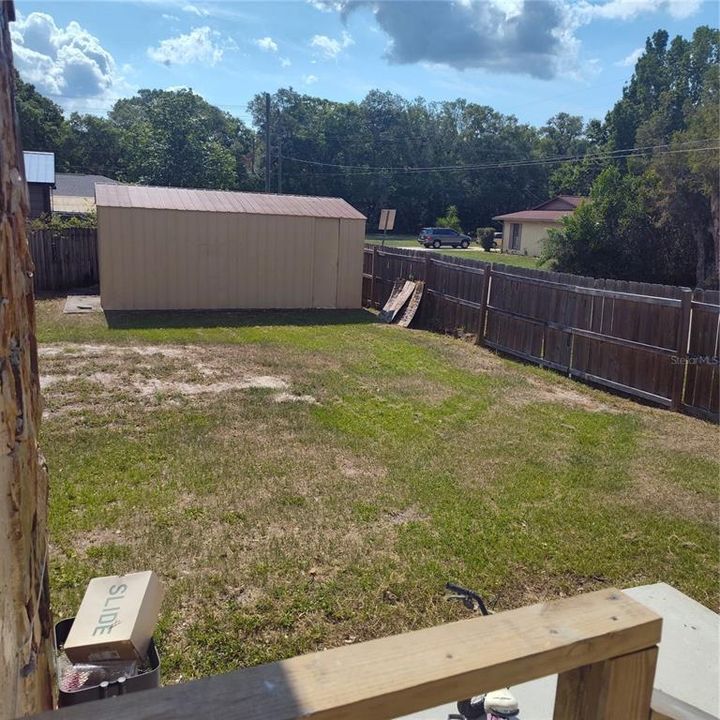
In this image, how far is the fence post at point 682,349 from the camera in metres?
7.04

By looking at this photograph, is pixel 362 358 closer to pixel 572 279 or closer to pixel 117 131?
pixel 572 279

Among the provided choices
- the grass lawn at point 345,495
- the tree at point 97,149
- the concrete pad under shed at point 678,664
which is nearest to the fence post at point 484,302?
the grass lawn at point 345,495

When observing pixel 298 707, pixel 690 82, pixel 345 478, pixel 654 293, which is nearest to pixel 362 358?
pixel 654 293

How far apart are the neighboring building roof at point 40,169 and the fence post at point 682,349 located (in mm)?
18857

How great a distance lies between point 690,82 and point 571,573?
49.7m

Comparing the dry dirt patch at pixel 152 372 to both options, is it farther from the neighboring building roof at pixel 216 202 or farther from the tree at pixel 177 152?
the tree at pixel 177 152

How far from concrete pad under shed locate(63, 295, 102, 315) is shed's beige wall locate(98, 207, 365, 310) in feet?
1.32

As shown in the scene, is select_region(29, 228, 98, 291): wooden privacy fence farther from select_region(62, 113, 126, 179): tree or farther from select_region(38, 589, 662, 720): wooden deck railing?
select_region(62, 113, 126, 179): tree

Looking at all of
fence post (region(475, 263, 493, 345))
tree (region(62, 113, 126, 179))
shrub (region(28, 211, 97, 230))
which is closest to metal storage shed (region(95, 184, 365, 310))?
shrub (region(28, 211, 97, 230))

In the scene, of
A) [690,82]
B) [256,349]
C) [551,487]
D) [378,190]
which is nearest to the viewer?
[551,487]

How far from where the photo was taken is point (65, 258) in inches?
609

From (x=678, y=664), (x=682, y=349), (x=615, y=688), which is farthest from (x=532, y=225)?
(x=615, y=688)

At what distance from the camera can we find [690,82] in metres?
44.2

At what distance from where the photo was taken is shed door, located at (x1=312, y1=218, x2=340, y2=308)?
1429 cm
